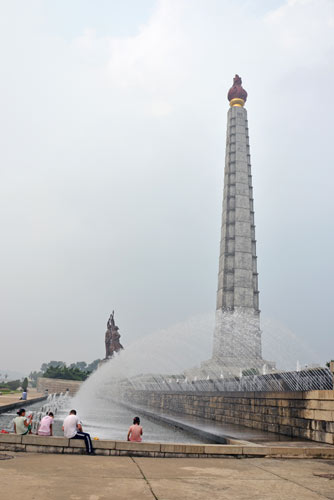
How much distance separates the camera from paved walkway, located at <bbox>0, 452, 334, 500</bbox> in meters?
4.88

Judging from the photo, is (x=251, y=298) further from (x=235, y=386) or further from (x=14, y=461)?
(x=14, y=461)

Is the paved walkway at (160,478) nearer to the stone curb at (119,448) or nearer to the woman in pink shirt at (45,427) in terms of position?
the stone curb at (119,448)

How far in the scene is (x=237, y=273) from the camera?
5703 cm

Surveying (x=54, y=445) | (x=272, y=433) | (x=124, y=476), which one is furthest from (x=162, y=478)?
(x=272, y=433)

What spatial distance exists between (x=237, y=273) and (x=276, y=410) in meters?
44.2

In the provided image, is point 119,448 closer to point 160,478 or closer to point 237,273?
point 160,478

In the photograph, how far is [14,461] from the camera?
6859mm

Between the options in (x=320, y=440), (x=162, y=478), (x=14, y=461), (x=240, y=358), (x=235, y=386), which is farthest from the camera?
(x=240, y=358)

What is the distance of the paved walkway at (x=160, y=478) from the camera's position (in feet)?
16.0

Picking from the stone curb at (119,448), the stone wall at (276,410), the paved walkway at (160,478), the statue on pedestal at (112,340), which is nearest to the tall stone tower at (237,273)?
the statue on pedestal at (112,340)

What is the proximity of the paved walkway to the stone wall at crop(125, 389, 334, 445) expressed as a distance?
2.79 meters

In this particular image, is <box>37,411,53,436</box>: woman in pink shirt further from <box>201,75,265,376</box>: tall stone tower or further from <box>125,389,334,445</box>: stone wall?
<box>201,75,265,376</box>: tall stone tower

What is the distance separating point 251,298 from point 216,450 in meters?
48.9

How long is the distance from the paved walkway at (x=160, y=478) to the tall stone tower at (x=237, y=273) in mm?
43772
